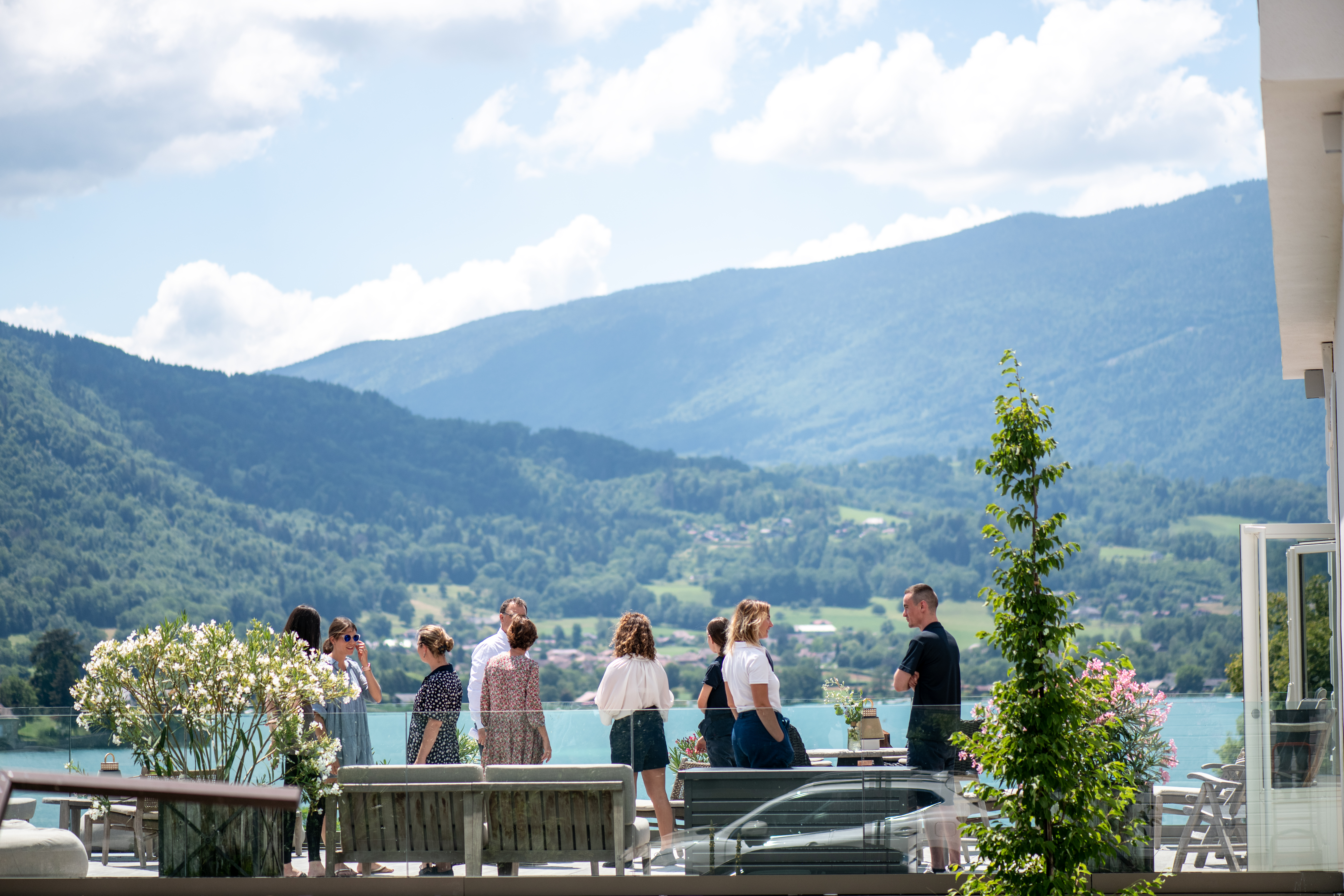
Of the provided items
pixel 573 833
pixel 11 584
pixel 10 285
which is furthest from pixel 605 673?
pixel 10 285

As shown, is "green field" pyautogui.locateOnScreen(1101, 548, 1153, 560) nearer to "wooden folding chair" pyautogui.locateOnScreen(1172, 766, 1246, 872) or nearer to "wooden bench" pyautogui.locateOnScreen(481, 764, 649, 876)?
"wooden folding chair" pyautogui.locateOnScreen(1172, 766, 1246, 872)

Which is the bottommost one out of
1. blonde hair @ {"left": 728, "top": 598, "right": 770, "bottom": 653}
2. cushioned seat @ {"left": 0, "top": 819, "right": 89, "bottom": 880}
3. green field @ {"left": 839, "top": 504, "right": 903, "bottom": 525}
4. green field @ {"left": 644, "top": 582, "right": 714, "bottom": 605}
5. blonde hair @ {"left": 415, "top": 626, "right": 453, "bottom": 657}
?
green field @ {"left": 644, "top": 582, "right": 714, "bottom": 605}

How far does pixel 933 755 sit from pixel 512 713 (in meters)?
2.41

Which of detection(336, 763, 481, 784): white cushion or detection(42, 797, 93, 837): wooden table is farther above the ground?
detection(336, 763, 481, 784): white cushion

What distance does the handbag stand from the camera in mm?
8977

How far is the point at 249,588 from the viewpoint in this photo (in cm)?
11700

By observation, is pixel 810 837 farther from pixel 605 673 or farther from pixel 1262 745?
pixel 1262 745

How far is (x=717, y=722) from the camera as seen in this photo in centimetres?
801

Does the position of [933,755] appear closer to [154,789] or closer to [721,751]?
[721,751]

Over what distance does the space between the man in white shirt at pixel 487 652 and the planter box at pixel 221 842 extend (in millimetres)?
1163

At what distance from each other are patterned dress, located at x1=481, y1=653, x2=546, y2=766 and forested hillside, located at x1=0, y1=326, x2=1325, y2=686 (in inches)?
3611

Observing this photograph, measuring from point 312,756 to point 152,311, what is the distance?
17571cm

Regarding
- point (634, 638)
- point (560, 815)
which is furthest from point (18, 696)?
point (634, 638)

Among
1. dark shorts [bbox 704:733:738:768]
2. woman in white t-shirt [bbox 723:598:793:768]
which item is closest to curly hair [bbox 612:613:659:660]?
woman in white t-shirt [bbox 723:598:793:768]
